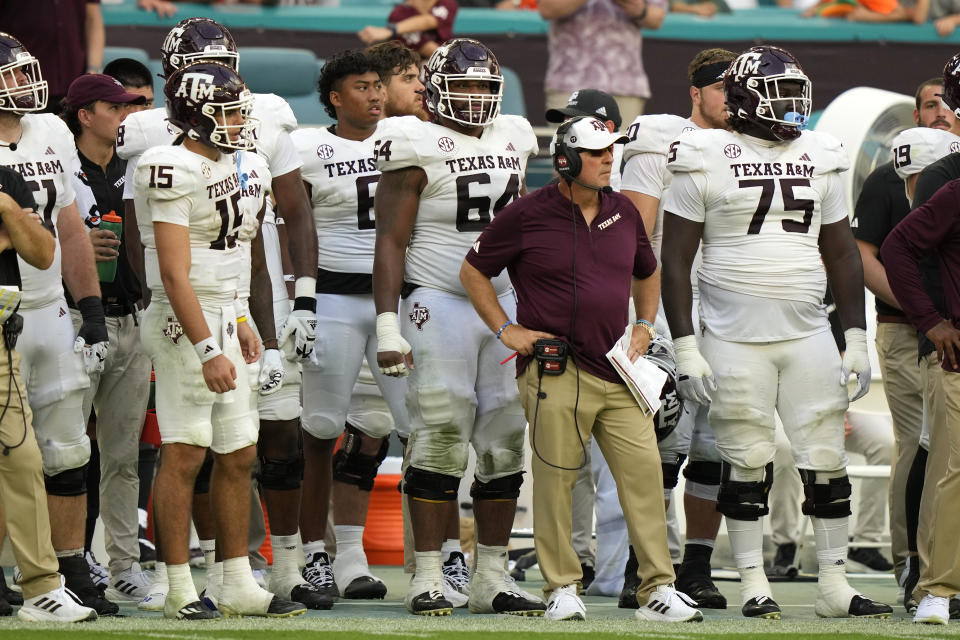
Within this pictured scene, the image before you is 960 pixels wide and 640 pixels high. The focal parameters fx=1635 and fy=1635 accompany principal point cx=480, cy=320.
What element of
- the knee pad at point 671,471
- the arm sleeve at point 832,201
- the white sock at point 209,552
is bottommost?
the white sock at point 209,552

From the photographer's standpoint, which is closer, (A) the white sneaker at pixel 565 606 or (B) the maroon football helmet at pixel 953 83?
(A) the white sneaker at pixel 565 606

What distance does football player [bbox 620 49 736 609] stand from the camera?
21.7 ft

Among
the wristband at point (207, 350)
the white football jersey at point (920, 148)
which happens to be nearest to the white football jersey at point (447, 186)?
the wristband at point (207, 350)

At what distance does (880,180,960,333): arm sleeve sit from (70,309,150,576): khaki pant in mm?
2977

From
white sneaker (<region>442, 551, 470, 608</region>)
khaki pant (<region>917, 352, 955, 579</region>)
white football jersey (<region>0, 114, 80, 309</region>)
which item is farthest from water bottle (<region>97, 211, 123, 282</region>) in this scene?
khaki pant (<region>917, 352, 955, 579</region>)

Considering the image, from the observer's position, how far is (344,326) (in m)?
6.70

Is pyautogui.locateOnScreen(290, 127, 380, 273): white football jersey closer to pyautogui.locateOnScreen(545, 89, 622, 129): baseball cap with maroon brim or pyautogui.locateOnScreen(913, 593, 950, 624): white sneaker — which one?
pyautogui.locateOnScreen(545, 89, 622, 129): baseball cap with maroon brim

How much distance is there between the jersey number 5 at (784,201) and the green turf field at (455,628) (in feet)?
4.79

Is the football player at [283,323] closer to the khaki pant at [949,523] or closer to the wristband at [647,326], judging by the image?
the wristband at [647,326]

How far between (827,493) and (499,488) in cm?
122

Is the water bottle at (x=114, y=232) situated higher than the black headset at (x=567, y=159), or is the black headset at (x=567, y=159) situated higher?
the black headset at (x=567, y=159)

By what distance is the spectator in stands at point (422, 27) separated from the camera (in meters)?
10.5

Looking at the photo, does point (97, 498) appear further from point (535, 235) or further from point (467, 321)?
point (535, 235)

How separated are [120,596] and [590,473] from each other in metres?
2.17
